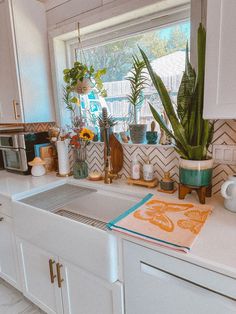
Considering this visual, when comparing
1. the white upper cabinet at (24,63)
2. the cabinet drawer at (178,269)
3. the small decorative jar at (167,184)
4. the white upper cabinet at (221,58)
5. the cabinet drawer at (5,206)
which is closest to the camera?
the cabinet drawer at (178,269)

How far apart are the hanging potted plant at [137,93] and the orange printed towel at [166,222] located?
51 cm

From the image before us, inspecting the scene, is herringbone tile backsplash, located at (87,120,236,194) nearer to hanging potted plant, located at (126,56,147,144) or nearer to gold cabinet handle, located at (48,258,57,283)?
hanging potted plant, located at (126,56,147,144)

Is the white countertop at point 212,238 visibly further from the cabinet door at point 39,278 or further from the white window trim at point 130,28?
the white window trim at point 130,28

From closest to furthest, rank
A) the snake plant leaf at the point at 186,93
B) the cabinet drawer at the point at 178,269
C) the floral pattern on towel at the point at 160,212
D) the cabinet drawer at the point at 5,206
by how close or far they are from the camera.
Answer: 1. the cabinet drawer at the point at 178,269
2. the floral pattern on towel at the point at 160,212
3. the snake plant leaf at the point at 186,93
4. the cabinet drawer at the point at 5,206

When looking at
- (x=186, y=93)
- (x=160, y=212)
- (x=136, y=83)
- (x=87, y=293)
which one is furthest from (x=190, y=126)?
(x=87, y=293)

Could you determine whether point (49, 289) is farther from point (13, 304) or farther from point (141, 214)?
point (141, 214)

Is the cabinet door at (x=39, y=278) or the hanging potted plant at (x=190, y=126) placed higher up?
the hanging potted plant at (x=190, y=126)

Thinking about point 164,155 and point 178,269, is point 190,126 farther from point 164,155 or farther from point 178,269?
point 178,269

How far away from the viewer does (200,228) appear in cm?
88

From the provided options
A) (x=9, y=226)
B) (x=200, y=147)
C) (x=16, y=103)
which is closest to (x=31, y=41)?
(x=16, y=103)

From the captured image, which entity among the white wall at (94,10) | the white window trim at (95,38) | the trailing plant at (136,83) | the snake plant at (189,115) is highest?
the white wall at (94,10)

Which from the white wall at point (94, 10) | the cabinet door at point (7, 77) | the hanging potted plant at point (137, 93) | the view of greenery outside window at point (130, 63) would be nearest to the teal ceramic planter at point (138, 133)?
the hanging potted plant at point (137, 93)

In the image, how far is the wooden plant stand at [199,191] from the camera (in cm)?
111

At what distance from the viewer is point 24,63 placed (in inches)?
66.6
